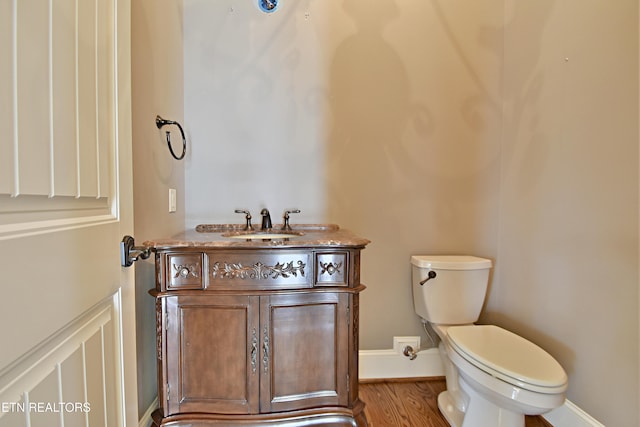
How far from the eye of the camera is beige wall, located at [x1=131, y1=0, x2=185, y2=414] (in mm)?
1198

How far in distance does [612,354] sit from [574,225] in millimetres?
549

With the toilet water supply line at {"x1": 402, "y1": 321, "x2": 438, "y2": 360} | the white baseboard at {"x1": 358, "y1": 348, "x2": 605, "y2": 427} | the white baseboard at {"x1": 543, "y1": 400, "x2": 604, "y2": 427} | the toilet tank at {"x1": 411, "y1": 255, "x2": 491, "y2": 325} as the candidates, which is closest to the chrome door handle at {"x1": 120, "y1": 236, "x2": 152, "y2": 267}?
the toilet tank at {"x1": 411, "y1": 255, "x2": 491, "y2": 325}

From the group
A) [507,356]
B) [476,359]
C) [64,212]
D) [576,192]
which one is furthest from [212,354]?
[576,192]

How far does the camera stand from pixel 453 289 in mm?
1619

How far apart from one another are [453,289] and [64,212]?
165cm

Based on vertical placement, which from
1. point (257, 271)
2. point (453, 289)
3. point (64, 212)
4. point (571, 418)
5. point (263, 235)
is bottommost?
point (571, 418)

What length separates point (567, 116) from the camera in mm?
1430

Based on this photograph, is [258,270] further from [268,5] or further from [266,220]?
[268,5]

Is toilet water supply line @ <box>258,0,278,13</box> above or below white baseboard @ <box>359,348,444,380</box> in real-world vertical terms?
above

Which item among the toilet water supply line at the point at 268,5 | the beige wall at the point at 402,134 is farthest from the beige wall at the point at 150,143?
the toilet water supply line at the point at 268,5

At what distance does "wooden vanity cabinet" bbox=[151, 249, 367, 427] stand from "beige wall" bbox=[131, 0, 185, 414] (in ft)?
0.53

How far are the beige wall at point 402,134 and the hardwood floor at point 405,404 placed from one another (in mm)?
247

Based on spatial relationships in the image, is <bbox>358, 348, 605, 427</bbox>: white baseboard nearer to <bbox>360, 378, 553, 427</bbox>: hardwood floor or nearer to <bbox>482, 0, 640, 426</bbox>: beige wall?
<bbox>360, 378, 553, 427</bbox>: hardwood floor

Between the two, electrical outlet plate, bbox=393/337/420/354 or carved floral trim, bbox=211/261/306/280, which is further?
electrical outlet plate, bbox=393/337/420/354
